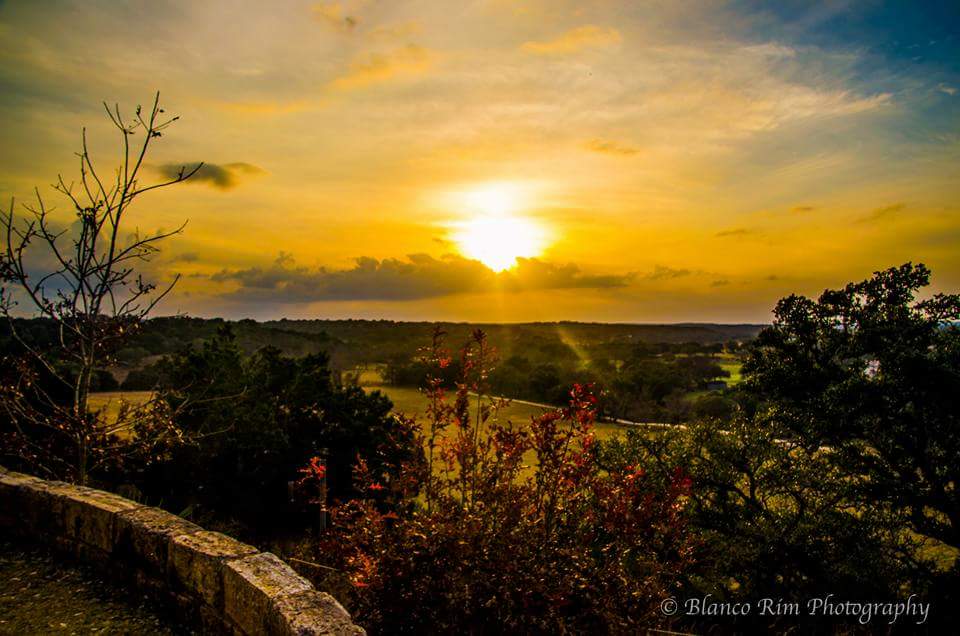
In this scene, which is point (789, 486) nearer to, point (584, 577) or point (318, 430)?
point (584, 577)

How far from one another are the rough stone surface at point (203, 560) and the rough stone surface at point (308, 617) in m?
0.75

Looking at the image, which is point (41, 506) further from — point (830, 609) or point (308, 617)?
point (830, 609)

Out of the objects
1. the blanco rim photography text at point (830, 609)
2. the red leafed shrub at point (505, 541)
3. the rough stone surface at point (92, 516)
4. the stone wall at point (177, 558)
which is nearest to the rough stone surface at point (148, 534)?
the stone wall at point (177, 558)

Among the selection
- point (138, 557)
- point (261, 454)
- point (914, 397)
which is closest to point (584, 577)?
point (138, 557)

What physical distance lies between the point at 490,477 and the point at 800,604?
30.3 ft

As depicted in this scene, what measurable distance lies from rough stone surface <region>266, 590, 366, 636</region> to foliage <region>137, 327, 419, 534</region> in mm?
13249

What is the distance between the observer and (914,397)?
9664mm

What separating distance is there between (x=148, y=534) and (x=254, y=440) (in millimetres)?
13679

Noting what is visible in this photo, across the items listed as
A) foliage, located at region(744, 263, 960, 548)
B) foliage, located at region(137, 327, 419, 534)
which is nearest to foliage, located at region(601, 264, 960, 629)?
foliage, located at region(744, 263, 960, 548)

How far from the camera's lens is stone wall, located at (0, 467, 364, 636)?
10.3 ft

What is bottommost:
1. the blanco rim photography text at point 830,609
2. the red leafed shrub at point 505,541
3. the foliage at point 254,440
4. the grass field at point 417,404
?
the grass field at point 417,404

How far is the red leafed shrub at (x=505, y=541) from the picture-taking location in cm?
390

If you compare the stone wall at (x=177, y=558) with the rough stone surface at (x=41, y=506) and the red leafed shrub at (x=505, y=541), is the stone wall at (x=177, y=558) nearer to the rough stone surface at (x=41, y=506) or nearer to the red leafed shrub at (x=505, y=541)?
the rough stone surface at (x=41, y=506)

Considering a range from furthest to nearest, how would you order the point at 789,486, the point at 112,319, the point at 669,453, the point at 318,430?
the point at 318,430, the point at 669,453, the point at 789,486, the point at 112,319
